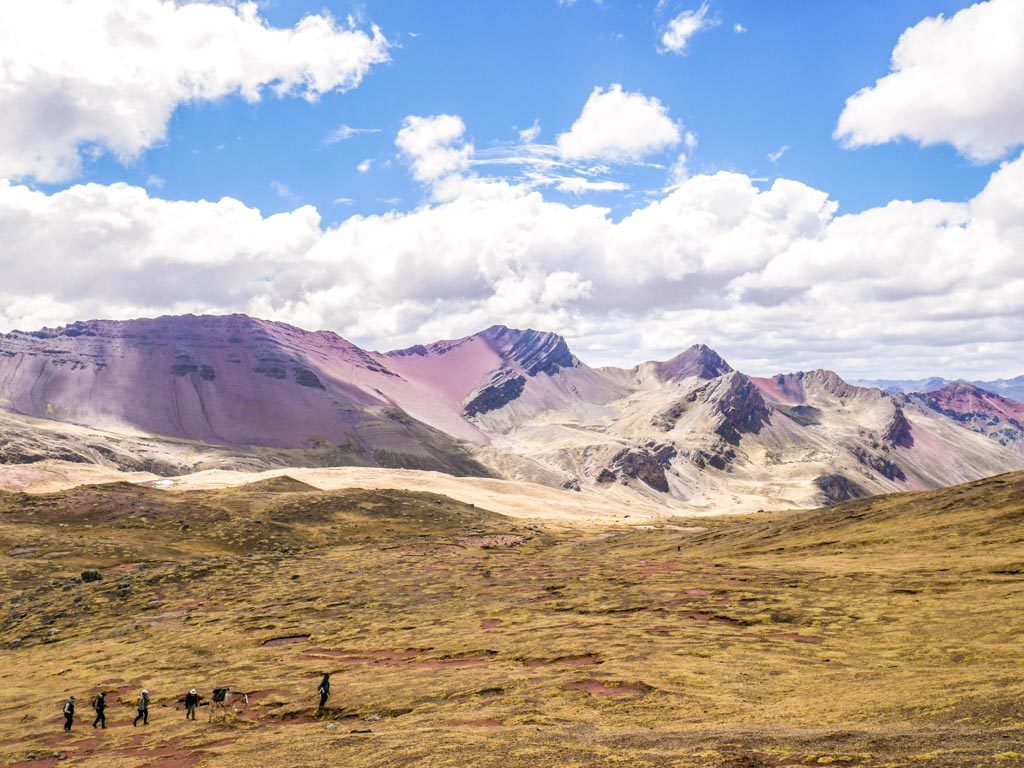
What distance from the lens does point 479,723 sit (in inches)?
1147

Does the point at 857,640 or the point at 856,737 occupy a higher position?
the point at 856,737

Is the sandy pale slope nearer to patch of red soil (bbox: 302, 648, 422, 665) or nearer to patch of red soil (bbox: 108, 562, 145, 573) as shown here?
patch of red soil (bbox: 108, 562, 145, 573)

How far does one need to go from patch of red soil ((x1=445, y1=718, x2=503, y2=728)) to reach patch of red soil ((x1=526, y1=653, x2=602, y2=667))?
32.9ft

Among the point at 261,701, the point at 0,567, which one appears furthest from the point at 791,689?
the point at 0,567

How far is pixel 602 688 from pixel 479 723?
7.03 metres

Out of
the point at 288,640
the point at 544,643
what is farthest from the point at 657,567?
the point at 288,640

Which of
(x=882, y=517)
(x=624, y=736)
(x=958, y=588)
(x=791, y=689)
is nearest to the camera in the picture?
(x=624, y=736)

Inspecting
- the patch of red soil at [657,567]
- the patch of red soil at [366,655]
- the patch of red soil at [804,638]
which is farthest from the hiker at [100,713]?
the patch of red soil at [657,567]

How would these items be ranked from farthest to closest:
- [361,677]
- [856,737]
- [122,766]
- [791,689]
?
[361,677] → [791,689] → [122,766] → [856,737]

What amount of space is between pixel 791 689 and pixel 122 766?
26631 mm

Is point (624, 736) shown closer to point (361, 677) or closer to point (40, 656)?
point (361, 677)

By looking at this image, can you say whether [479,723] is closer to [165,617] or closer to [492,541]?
[165,617]

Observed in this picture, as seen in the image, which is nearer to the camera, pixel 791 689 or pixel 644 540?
pixel 791 689

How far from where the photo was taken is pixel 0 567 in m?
76.1
